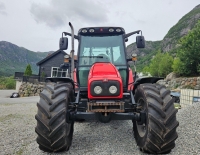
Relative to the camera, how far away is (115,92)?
360 centimetres

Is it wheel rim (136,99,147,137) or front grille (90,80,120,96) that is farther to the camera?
wheel rim (136,99,147,137)

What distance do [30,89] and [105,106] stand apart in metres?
25.4

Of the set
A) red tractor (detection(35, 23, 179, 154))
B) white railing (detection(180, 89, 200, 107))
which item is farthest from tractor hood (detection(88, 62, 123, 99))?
white railing (detection(180, 89, 200, 107))

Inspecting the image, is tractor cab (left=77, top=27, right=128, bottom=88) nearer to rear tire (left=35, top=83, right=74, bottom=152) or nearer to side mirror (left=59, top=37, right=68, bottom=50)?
side mirror (left=59, top=37, right=68, bottom=50)

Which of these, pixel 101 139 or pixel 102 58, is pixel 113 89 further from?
pixel 102 58

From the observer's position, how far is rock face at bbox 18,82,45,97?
88.4 ft

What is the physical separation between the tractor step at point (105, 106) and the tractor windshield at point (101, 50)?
5.28 ft

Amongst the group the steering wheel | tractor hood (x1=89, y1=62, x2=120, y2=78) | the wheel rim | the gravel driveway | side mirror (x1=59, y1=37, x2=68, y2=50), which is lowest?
the gravel driveway

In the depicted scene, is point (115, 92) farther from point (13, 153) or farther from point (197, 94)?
point (197, 94)

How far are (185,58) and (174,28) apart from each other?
315 ft

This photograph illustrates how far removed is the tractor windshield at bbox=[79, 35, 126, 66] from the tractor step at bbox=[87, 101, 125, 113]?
1.61 metres

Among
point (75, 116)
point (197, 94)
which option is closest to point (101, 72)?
point (75, 116)

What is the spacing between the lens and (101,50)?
5.17 metres

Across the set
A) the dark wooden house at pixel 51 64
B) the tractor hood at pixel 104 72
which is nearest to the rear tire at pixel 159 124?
the tractor hood at pixel 104 72
